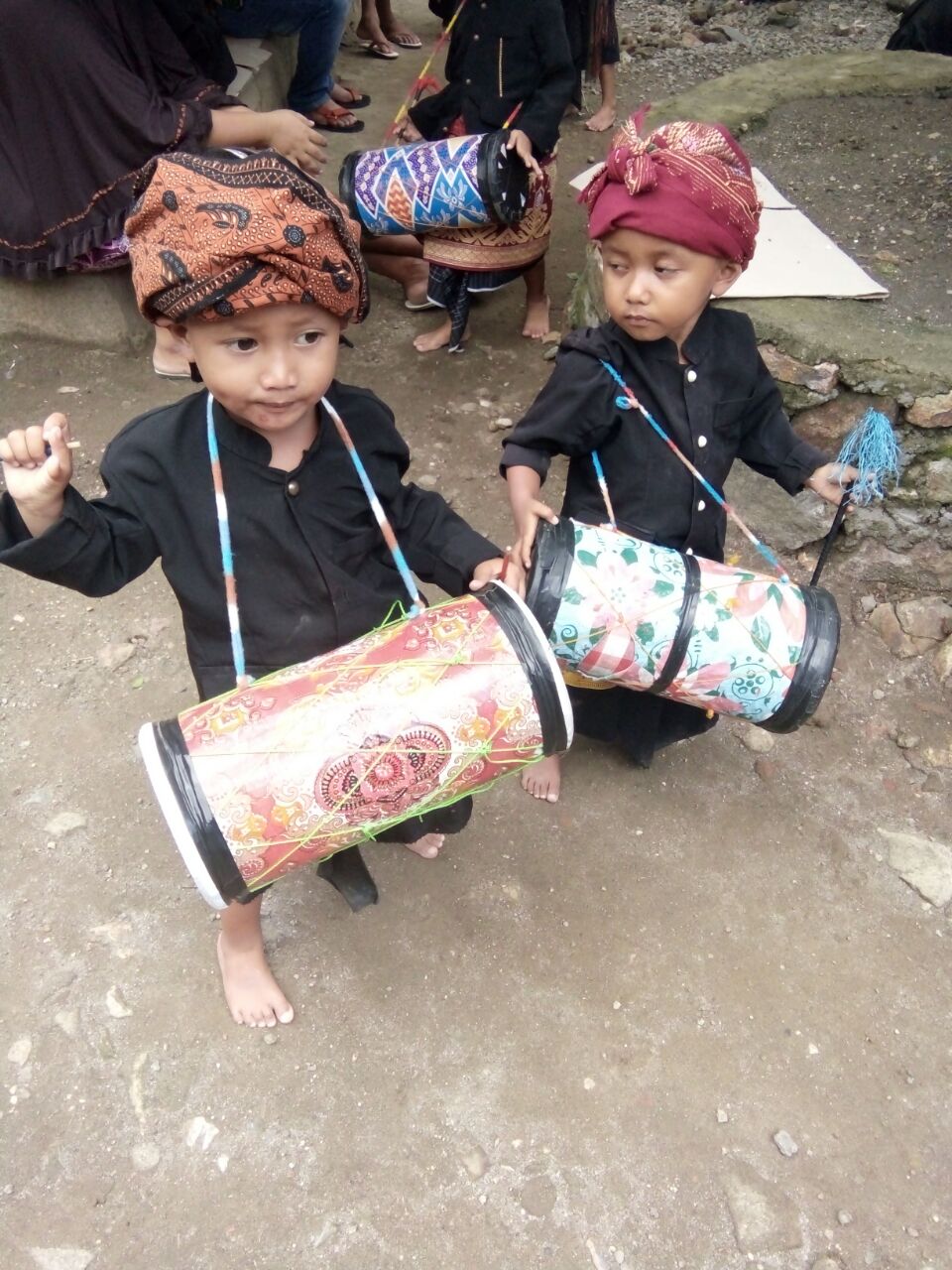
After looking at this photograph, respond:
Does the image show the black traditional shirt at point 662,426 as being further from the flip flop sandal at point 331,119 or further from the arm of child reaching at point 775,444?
the flip flop sandal at point 331,119

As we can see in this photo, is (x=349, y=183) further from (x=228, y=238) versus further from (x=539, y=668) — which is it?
(x=539, y=668)

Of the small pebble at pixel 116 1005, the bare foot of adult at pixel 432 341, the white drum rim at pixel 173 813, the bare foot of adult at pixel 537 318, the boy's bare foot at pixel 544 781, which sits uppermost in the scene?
the white drum rim at pixel 173 813

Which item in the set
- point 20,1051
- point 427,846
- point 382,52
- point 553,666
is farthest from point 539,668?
point 382,52

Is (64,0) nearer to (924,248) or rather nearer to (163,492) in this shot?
(163,492)

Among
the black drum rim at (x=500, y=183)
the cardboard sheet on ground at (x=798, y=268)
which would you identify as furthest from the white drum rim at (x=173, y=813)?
the black drum rim at (x=500, y=183)

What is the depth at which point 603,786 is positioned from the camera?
2.33 m

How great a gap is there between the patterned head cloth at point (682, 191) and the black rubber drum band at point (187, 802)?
1127 mm

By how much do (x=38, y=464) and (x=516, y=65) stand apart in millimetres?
2680

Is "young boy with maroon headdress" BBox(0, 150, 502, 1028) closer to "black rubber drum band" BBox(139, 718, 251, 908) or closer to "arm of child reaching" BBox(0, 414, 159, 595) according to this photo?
"arm of child reaching" BBox(0, 414, 159, 595)

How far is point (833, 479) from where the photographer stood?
192cm

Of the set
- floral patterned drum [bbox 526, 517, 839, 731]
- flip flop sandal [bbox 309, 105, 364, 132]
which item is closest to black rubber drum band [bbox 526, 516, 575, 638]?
floral patterned drum [bbox 526, 517, 839, 731]

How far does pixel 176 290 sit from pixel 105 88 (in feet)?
7.44

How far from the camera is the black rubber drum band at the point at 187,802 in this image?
4.32ft

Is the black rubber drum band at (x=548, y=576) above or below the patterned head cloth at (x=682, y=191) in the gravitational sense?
below
